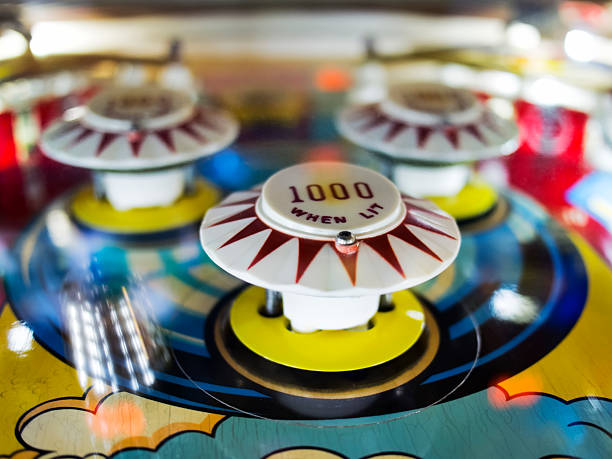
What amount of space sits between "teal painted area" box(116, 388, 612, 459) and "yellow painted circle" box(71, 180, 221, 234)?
1308 mm

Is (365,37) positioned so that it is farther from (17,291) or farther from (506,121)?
(17,291)

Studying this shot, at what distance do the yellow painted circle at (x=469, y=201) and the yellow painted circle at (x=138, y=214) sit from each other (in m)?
1.15

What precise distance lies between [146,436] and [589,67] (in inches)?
147

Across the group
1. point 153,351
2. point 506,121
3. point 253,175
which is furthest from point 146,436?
point 506,121

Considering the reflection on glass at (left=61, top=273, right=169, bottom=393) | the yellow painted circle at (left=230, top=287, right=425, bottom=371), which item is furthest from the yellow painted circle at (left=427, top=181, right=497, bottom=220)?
the reflection on glass at (left=61, top=273, right=169, bottom=393)

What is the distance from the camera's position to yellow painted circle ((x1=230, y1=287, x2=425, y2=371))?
2.21m

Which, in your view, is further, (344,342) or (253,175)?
(253,175)

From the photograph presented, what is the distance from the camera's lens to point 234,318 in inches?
95.7

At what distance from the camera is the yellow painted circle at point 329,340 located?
2.21 metres

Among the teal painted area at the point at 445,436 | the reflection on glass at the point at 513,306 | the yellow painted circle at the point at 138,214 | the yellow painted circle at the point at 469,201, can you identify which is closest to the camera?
the teal painted area at the point at 445,436

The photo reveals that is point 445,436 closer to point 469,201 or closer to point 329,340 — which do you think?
point 329,340

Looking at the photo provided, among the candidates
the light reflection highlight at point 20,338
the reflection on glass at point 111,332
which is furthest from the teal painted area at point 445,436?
the light reflection highlight at point 20,338

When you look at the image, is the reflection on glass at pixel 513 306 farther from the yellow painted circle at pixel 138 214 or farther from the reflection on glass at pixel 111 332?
the yellow painted circle at pixel 138 214

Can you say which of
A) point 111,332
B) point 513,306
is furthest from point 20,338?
point 513,306
